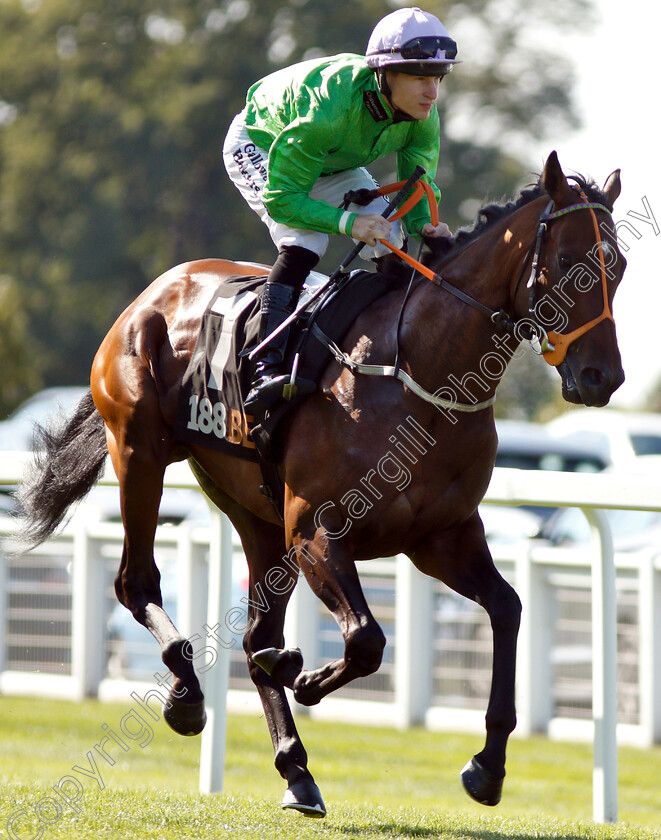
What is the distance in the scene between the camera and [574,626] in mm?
7848

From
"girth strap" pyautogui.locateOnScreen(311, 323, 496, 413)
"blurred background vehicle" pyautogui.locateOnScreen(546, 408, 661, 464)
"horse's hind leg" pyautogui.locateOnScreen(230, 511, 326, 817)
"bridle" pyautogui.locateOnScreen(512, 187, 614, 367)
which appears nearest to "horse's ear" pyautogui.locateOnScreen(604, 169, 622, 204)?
"bridle" pyautogui.locateOnScreen(512, 187, 614, 367)

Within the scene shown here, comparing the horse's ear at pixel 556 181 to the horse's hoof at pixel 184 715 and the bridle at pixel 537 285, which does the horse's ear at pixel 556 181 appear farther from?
the horse's hoof at pixel 184 715

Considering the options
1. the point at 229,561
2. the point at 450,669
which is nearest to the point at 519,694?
the point at 450,669

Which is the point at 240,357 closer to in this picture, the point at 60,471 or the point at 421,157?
the point at 421,157

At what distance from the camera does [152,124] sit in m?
29.3

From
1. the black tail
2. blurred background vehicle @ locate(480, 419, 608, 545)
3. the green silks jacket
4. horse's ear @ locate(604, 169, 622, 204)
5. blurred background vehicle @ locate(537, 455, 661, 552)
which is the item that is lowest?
blurred background vehicle @ locate(537, 455, 661, 552)

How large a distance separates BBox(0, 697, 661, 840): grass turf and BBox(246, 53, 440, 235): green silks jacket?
1.93 meters

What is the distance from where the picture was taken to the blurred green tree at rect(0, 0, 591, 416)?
1135 inches

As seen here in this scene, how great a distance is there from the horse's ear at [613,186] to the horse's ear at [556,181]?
178mm

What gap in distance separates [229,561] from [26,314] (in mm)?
26535

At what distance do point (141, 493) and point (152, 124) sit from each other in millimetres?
25631

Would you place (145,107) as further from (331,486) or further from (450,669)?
(331,486)

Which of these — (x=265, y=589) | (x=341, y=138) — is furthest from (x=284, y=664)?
(x=341, y=138)

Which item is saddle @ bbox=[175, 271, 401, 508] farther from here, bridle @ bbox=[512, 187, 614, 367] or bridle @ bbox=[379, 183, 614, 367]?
bridle @ bbox=[512, 187, 614, 367]
